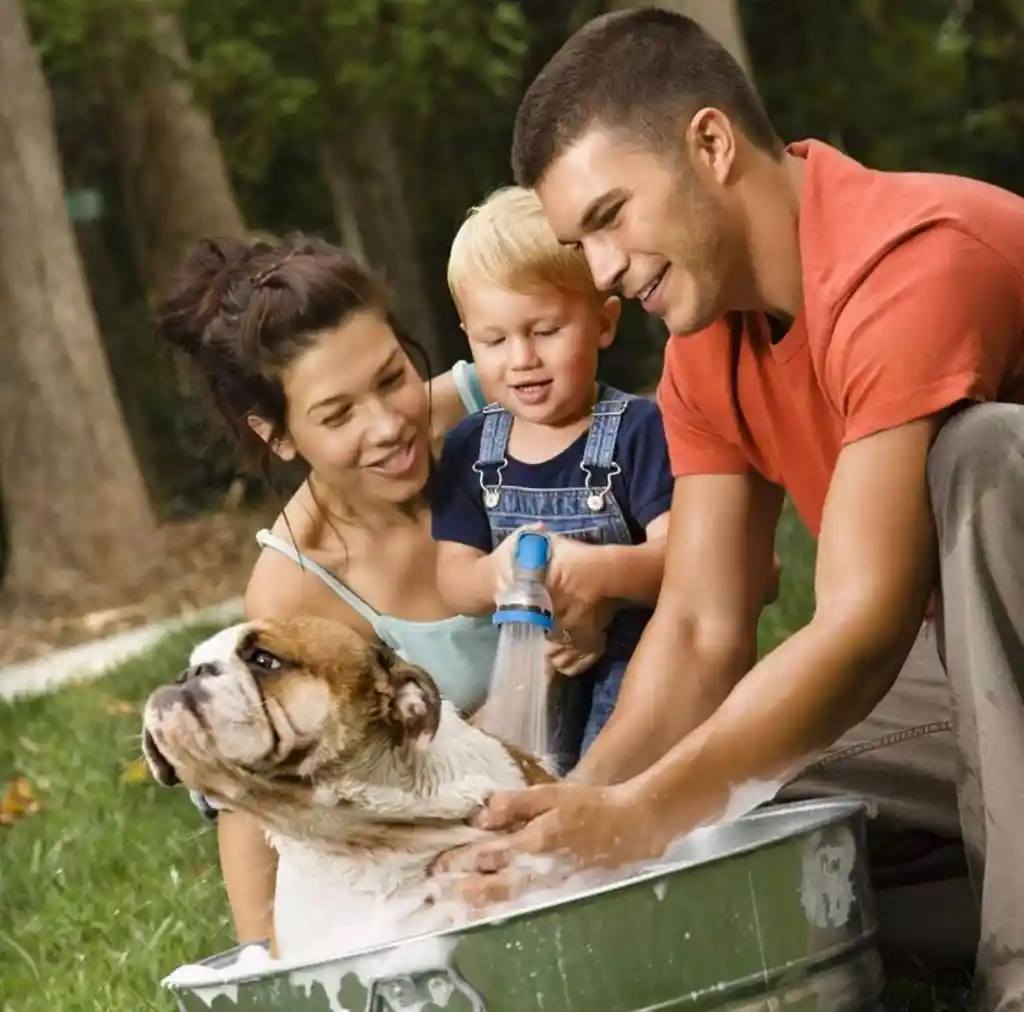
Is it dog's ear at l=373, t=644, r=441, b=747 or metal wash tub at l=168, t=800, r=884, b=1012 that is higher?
dog's ear at l=373, t=644, r=441, b=747


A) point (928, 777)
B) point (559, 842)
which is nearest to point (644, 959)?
point (559, 842)

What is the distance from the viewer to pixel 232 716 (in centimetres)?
175

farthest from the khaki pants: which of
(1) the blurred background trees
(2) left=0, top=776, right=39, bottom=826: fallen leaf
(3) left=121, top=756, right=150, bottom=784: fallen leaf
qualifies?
(1) the blurred background trees

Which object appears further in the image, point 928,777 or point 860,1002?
point 928,777

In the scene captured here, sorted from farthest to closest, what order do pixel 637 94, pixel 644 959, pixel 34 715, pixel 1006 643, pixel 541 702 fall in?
pixel 34 715 < pixel 541 702 < pixel 637 94 < pixel 1006 643 < pixel 644 959

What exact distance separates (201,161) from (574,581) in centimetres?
591

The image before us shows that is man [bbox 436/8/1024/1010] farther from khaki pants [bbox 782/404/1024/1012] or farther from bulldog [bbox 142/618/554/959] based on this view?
bulldog [bbox 142/618/554/959]

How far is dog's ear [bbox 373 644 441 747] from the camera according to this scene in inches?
72.5

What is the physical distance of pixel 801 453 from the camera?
89.6 inches

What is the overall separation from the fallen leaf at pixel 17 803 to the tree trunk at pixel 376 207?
5.22 meters

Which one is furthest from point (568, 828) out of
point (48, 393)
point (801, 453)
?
point (48, 393)

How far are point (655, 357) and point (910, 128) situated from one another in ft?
11.7

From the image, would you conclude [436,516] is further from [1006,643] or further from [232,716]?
[1006,643]

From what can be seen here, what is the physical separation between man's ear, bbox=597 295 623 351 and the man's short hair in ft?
1.58
